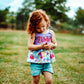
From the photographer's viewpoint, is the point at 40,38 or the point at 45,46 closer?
the point at 45,46

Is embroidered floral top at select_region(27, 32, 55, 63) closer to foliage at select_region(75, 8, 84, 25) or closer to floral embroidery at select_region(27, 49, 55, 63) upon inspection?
floral embroidery at select_region(27, 49, 55, 63)

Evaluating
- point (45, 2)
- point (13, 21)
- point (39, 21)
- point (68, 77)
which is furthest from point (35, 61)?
point (13, 21)

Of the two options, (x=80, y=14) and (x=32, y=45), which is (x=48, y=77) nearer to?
(x=32, y=45)

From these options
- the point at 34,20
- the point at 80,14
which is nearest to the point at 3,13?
the point at 80,14

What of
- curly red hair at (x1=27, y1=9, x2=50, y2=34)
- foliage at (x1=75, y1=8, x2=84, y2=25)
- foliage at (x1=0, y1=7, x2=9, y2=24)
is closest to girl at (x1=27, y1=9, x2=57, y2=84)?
curly red hair at (x1=27, y1=9, x2=50, y2=34)

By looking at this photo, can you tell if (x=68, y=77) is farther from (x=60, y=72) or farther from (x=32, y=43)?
(x=32, y=43)

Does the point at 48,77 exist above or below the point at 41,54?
below

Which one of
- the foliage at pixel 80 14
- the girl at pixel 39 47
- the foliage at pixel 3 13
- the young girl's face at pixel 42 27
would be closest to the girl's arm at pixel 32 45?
the girl at pixel 39 47

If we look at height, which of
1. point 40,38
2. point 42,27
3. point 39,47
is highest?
point 42,27

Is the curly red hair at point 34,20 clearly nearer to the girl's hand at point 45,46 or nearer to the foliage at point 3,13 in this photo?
the girl's hand at point 45,46

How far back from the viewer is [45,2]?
676 cm

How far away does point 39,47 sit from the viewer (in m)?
1.83

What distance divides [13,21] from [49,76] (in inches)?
1394

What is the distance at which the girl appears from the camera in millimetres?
1851
